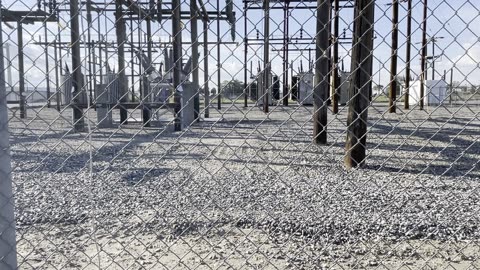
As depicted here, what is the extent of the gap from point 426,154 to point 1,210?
786cm

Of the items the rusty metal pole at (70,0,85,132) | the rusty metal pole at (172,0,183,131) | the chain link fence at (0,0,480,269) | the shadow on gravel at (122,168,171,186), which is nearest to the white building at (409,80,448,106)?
the chain link fence at (0,0,480,269)

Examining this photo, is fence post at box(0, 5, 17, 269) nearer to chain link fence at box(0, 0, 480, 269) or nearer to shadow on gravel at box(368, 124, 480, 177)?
chain link fence at box(0, 0, 480, 269)

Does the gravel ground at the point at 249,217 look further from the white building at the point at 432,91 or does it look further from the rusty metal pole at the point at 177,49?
the rusty metal pole at the point at 177,49

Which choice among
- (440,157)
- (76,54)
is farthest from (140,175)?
(440,157)

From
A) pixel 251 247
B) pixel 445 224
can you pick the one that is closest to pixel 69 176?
pixel 251 247

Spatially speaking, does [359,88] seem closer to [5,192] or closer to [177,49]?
[177,49]

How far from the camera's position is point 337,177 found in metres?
6.34

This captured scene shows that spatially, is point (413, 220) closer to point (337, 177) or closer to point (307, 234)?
point (307, 234)

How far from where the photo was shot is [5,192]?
232 cm

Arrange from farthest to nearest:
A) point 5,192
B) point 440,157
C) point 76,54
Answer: point 440,157, point 76,54, point 5,192

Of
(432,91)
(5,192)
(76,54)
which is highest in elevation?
(76,54)

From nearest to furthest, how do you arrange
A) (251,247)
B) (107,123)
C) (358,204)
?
(251,247)
(358,204)
(107,123)

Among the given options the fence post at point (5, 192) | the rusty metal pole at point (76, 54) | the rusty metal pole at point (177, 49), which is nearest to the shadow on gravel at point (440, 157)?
the rusty metal pole at point (177, 49)

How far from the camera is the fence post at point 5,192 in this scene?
232 centimetres
